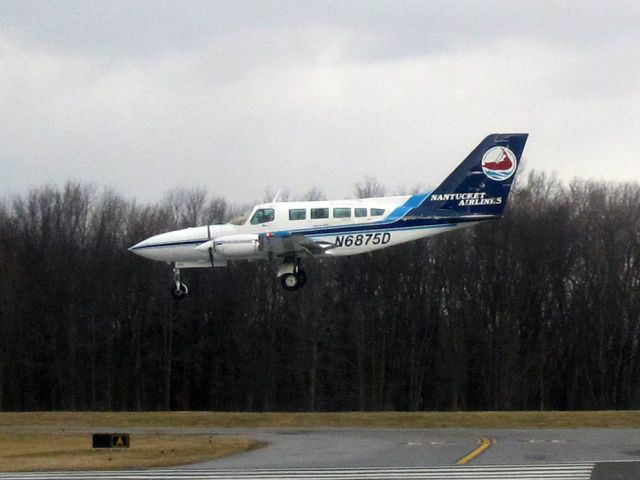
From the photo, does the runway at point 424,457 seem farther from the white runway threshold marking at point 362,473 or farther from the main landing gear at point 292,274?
the main landing gear at point 292,274

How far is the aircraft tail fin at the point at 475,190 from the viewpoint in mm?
43062

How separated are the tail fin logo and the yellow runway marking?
8331 mm

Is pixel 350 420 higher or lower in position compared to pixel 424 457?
higher

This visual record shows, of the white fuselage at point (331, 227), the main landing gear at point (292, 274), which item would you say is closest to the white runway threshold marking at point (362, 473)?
the white fuselage at point (331, 227)

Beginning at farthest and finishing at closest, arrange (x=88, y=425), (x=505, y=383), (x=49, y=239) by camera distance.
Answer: (x=49, y=239)
(x=505, y=383)
(x=88, y=425)

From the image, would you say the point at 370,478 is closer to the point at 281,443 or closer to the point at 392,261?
the point at 281,443

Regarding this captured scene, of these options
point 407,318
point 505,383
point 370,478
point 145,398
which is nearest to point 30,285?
point 145,398

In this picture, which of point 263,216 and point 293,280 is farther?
point 293,280

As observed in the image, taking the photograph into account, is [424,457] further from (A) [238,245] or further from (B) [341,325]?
(B) [341,325]

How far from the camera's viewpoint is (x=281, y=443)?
136 ft

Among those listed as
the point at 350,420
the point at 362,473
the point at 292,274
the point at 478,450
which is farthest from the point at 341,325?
the point at 362,473

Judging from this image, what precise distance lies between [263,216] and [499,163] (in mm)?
7757

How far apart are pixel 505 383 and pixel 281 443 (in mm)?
41363

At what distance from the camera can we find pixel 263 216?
43.0m
